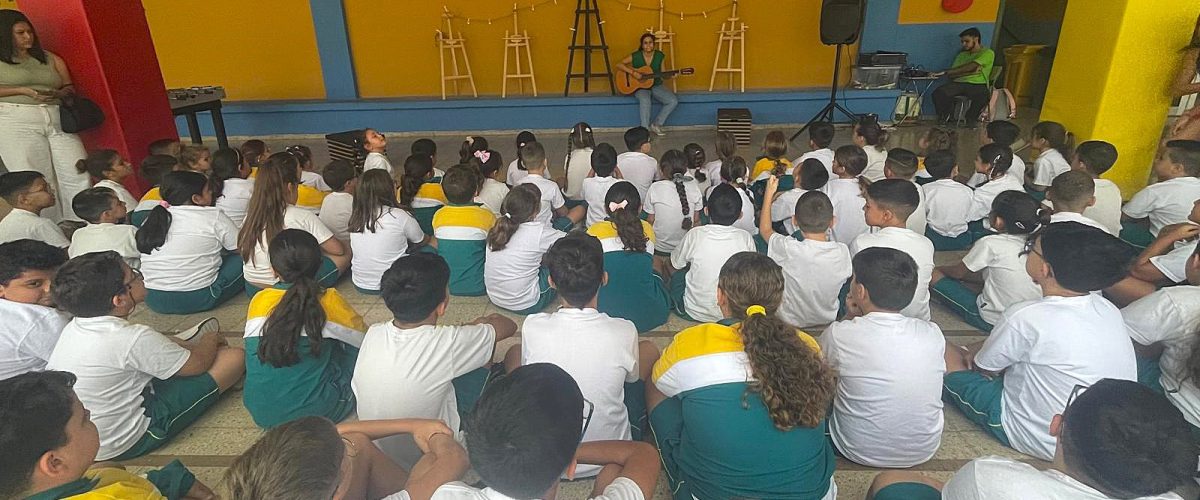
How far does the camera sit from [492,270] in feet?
10.4

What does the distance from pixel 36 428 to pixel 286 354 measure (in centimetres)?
81

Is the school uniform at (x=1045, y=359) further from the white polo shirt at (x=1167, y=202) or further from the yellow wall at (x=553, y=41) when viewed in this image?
the yellow wall at (x=553, y=41)

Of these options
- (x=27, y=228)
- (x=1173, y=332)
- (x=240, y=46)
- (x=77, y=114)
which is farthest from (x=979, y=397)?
(x=240, y=46)

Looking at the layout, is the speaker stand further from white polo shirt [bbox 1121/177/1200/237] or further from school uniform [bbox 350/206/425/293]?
school uniform [bbox 350/206/425/293]

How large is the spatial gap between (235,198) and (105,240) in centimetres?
75

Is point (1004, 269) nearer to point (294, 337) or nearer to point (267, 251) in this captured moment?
point (294, 337)

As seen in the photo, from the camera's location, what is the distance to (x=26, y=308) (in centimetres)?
227

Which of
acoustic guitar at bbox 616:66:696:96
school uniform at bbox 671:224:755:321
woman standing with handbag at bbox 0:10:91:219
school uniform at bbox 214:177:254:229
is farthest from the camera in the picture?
acoustic guitar at bbox 616:66:696:96

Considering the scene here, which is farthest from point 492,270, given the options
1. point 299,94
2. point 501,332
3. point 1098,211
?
point 299,94

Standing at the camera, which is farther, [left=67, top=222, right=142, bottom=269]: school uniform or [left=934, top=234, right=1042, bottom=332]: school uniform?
[left=67, top=222, right=142, bottom=269]: school uniform

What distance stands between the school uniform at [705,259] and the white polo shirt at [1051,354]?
3.47 ft

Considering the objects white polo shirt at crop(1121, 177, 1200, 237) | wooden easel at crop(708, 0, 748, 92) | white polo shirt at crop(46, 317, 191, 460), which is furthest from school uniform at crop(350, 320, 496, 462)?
wooden easel at crop(708, 0, 748, 92)

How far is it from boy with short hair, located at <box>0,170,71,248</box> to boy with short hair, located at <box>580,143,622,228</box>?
284 centimetres

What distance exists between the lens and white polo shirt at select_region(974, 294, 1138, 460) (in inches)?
74.3
